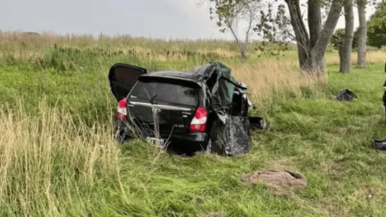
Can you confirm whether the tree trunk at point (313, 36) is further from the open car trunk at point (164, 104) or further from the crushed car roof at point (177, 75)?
the open car trunk at point (164, 104)

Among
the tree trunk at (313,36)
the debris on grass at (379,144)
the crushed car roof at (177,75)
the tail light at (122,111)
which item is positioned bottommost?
the debris on grass at (379,144)

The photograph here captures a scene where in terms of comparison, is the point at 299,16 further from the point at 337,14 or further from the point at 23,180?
→ the point at 23,180

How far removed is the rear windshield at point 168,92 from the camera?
21.3ft

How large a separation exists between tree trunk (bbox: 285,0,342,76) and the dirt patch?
9.07 m

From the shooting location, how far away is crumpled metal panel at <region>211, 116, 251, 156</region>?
6.85 m

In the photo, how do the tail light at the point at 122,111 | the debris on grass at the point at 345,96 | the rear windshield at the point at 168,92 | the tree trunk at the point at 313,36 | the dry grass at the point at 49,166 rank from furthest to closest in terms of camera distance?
1. the tree trunk at the point at 313,36
2. the debris on grass at the point at 345,96
3. the tail light at the point at 122,111
4. the rear windshield at the point at 168,92
5. the dry grass at the point at 49,166

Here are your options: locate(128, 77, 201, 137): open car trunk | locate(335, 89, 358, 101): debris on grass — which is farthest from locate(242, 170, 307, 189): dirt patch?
locate(335, 89, 358, 101): debris on grass

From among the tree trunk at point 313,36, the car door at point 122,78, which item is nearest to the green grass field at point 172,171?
the car door at point 122,78

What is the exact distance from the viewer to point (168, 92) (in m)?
6.57

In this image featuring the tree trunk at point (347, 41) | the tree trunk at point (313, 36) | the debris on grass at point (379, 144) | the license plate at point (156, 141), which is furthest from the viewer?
the tree trunk at point (347, 41)

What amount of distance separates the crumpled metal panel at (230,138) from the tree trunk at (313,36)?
7476 millimetres

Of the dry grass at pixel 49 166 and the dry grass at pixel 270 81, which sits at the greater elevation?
the dry grass at pixel 270 81

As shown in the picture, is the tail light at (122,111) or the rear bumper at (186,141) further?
the tail light at (122,111)

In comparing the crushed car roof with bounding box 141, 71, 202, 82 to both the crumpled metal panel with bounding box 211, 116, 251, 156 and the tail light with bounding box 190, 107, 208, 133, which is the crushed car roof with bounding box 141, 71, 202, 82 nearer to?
the tail light with bounding box 190, 107, 208, 133
